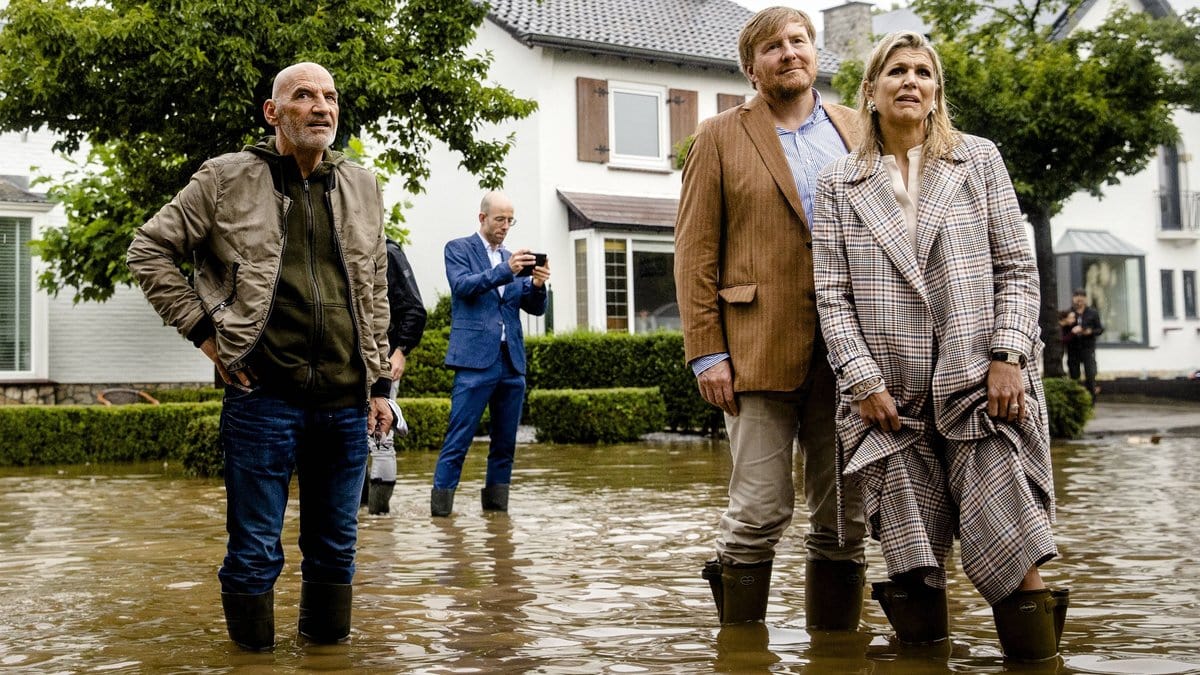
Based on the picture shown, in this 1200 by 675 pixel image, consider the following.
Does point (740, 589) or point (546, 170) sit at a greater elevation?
point (546, 170)

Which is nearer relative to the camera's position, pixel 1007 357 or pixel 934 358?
pixel 1007 357

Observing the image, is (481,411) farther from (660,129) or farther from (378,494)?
(660,129)

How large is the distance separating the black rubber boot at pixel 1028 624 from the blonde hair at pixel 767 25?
5.85 ft

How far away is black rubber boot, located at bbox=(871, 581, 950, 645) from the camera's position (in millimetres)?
4285

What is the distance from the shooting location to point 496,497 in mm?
8789

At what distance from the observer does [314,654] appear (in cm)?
446

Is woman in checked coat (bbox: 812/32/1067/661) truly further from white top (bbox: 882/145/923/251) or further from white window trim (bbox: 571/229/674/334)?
white window trim (bbox: 571/229/674/334)

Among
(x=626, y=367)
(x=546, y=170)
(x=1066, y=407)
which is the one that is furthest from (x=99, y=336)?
(x=1066, y=407)

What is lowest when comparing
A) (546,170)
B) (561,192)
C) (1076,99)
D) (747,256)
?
(747,256)

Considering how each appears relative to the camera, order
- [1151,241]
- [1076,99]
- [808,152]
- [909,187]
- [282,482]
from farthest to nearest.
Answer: [1151,241]
[1076,99]
[808,152]
[282,482]
[909,187]

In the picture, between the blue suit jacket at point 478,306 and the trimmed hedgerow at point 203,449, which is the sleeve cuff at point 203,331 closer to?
the blue suit jacket at point 478,306

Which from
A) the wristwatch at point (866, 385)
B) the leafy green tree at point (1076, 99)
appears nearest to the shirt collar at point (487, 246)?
the wristwatch at point (866, 385)

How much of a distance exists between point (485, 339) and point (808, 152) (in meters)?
3.89

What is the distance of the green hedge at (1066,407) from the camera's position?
16094mm
